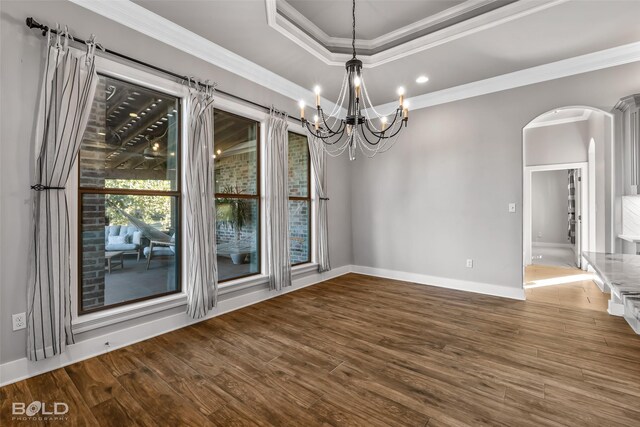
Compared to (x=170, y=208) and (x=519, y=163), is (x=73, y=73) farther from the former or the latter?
(x=519, y=163)

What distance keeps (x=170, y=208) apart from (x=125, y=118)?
3.08ft

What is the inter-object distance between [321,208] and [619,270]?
3599 mm

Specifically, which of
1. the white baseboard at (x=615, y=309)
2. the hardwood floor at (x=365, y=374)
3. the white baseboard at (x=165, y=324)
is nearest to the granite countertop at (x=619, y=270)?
the hardwood floor at (x=365, y=374)

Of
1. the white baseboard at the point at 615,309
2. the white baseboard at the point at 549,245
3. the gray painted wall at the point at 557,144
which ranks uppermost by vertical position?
the gray painted wall at the point at 557,144

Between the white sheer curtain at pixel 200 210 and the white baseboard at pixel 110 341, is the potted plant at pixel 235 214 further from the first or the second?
the white baseboard at pixel 110 341

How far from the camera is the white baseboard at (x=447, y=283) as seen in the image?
395 cm

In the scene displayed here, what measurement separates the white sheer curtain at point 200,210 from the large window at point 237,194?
1.05 ft

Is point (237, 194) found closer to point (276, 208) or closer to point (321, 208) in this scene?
point (276, 208)

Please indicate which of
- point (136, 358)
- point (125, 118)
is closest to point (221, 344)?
point (136, 358)

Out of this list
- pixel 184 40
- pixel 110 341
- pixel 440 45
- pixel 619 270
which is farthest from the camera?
pixel 440 45

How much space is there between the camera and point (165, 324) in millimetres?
2879

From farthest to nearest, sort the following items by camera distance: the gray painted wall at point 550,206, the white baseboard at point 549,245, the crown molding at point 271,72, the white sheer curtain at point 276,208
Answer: the gray painted wall at point 550,206
the white baseboard at point 549,245
the white sheer curtain at point 276,208
the crown molding at point 271,72

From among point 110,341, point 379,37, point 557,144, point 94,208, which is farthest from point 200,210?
point 557,144

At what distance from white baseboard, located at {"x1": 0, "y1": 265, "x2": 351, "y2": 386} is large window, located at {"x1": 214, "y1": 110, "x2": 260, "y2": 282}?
0.33 m
